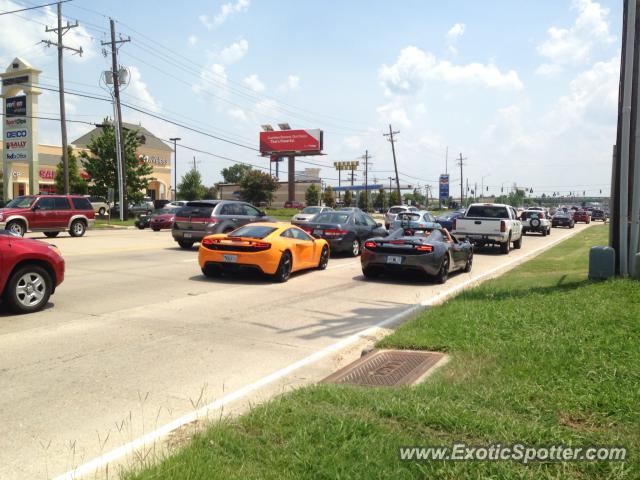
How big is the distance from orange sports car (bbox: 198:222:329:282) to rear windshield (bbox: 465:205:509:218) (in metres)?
11.9

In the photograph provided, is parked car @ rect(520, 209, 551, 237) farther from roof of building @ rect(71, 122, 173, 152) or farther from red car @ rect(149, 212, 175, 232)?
roof of building @ rect(71, 122, 173, 152)

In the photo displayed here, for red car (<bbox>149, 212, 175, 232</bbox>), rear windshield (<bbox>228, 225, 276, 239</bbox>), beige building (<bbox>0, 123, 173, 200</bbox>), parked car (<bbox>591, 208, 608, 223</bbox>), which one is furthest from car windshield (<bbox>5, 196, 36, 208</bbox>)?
parked car (<bbox>591, 208, 608, 223</bbox>)

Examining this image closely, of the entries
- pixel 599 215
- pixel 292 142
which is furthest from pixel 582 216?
pixel 292 142

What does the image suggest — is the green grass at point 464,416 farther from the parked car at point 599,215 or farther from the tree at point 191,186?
the tree at point 191,186

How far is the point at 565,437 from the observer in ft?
12.3

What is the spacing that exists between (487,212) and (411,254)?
11.3m

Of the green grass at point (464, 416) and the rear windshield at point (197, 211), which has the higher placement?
the rear windshield at point (197, 211)

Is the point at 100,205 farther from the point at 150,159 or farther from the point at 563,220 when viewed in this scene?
the point at 563,220

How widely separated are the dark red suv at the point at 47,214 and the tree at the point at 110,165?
66.7ft

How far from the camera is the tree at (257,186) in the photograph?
A: 297ft

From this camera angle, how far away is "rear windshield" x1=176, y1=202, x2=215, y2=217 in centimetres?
1941

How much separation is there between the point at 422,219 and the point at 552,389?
73.8ft

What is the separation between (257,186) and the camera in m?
90.4

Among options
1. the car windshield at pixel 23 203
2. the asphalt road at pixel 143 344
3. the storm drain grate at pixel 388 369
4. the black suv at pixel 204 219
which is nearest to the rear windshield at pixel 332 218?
the black suv at pixel 204 219
